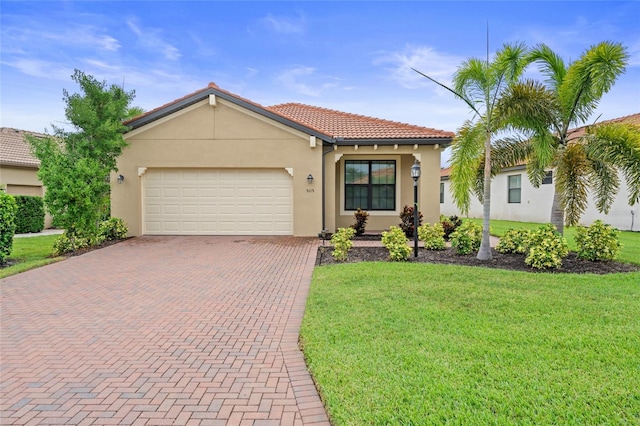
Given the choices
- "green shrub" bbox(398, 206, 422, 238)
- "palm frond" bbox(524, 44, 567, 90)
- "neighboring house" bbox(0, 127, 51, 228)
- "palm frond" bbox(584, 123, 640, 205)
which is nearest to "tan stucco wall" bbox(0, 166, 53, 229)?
"neighboring house" bbox(0, 127, 51, 228)

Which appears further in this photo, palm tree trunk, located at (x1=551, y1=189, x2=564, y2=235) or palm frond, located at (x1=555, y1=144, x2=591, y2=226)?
palm tree trunk, located at (x1=551, y1=189, x2=564, y2=235)

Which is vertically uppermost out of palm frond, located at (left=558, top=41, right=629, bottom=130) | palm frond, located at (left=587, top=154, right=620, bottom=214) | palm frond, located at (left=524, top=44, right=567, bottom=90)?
palm frond, located at (left=524, top=44, right=567, bottom=90)

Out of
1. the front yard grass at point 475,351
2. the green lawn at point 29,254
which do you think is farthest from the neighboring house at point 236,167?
the front yard grass at point 475,351

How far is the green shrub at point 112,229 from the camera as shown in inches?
489

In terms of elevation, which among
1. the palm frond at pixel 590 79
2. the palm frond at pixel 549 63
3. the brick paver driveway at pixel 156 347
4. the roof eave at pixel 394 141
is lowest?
the brick paver driveway at pixel 156 347

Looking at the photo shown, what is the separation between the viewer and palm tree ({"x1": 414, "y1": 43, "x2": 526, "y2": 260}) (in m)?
8.64

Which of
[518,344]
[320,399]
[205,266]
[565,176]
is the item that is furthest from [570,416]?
[565,176]

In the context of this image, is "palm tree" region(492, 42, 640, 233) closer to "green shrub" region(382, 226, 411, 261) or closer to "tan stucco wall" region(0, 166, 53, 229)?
"green shrub" region(382, 226, 411, 261)

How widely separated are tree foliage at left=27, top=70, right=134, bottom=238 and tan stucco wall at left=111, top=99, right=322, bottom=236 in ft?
2.73

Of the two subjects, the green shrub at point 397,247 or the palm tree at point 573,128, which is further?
the green shrub at point 397,247

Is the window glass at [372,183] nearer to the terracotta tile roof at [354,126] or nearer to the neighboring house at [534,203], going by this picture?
the terracotta tile roof at [354,126]

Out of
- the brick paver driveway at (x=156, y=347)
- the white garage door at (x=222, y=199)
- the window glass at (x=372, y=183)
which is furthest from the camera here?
the window glass at (x=372, y=183)

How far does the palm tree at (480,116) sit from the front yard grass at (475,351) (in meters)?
3.12

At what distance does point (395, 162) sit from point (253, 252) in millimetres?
7696
